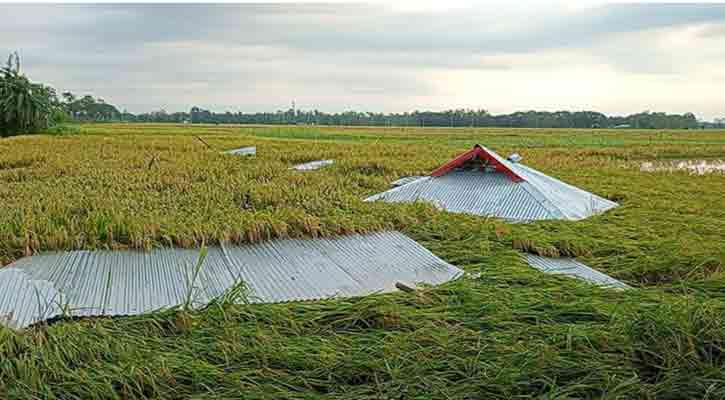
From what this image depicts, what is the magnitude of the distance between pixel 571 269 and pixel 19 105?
25.5m

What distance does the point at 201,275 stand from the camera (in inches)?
122

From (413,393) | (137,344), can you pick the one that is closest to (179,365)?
(137,344)

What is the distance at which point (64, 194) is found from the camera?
5309mm

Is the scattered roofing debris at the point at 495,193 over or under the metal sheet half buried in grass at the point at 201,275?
over

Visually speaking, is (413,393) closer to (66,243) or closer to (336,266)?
(336,266)

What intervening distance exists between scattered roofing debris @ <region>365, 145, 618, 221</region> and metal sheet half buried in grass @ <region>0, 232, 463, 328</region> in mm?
1948

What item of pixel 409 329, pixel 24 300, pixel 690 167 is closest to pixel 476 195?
pixel 409 329

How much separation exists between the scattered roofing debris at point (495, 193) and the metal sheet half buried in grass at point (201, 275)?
1948 millimetres

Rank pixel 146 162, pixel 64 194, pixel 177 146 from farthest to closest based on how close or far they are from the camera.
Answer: pixel 177 146, pixel 146 162, pixel 64 194

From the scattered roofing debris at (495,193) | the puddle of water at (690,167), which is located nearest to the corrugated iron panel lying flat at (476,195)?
A: the scattered roofing debris at (495,193)

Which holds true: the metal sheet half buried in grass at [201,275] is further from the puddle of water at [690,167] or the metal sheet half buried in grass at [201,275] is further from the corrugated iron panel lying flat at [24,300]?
the puddle of water at [690,167]

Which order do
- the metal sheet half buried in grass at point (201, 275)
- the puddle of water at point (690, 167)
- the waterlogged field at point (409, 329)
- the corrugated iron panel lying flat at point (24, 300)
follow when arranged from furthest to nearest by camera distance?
the puddle of water at point (690, 167) < the metal sheet half buried in grass at point (201, 275) < the corrugated iron panel lying flat at point (24, 300) < the waterlogged field at point (409, 329)

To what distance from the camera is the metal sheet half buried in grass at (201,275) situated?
2641 mm

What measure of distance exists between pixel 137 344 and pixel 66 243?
1569 millimetres
